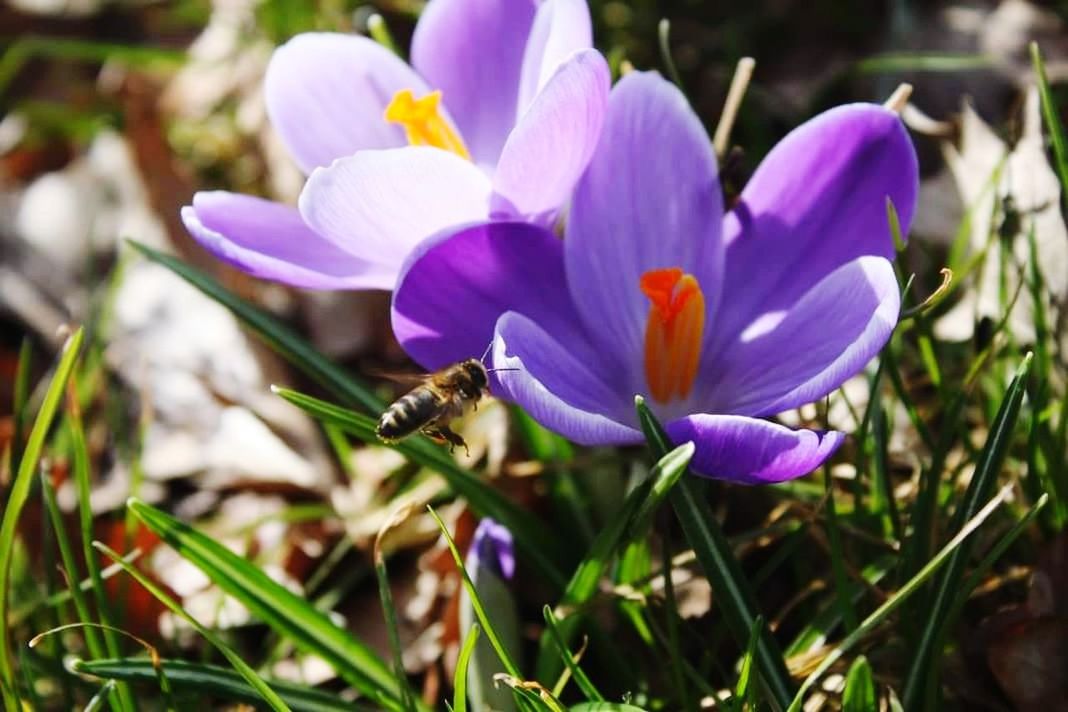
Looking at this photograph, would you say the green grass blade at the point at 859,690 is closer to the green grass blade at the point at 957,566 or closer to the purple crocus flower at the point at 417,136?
the green grass blade at the point at 957,566

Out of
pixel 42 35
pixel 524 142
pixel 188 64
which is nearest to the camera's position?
pixel 524 142

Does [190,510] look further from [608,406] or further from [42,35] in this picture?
[42,35]

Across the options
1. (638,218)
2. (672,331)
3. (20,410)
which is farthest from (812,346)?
(20,410)

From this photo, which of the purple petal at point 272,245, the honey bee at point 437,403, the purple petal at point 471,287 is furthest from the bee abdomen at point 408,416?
the purple petal at point 272,245

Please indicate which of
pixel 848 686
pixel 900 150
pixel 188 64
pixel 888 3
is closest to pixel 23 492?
pixel 848 686

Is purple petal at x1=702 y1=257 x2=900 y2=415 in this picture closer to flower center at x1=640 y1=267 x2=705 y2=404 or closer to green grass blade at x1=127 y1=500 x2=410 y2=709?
flower center at x1=640 y1=267 x2=705 y2=404

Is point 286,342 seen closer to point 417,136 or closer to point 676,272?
point 417,136
